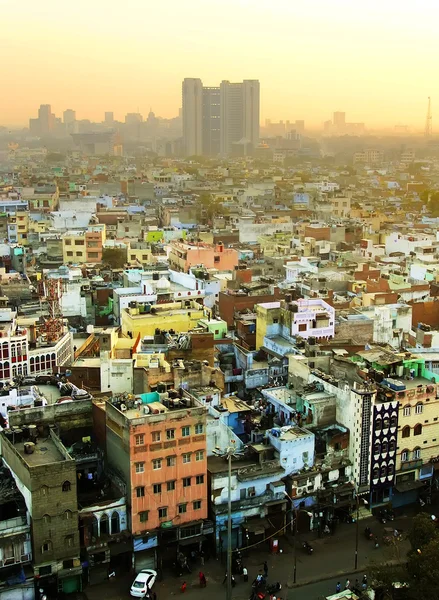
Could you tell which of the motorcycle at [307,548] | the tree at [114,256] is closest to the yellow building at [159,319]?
the motorcycle at [307,548]

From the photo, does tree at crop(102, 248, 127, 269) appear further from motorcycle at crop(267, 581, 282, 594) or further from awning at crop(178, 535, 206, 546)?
motorcycle at crop(267, 581, 282, 594)

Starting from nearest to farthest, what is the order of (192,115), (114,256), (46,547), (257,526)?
1. (46,547)
2. (257,526)
3. (114,256)
4. (192,115)

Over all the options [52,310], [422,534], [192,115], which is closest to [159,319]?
[52,310]

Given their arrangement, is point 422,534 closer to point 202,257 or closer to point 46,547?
point 46,547

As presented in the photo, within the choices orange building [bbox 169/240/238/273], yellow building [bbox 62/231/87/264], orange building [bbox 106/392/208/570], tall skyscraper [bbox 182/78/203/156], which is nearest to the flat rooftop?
orange building [bbox 106/392/208/570]

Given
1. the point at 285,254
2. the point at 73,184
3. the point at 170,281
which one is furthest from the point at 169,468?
the point at 73,184

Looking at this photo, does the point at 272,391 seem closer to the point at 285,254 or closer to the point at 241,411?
the point at 241,411
